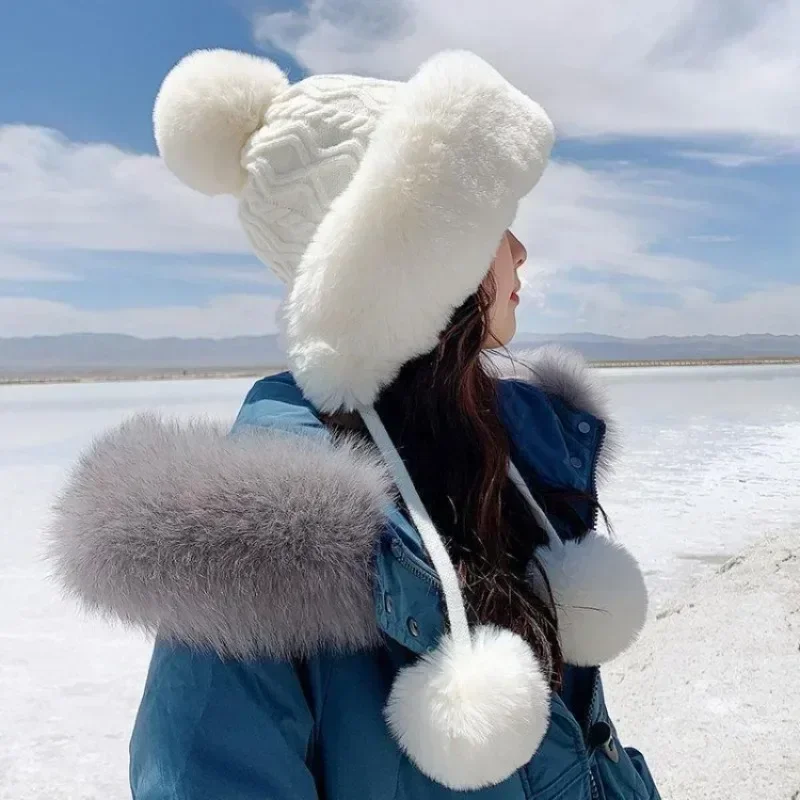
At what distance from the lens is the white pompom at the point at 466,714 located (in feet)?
2.60

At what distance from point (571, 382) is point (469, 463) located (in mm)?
412

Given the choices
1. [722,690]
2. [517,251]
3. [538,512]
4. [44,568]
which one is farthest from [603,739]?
[44,568]

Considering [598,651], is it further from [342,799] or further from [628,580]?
[342,799]

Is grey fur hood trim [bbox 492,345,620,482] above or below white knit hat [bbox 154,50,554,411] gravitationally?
below

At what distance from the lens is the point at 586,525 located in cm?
118

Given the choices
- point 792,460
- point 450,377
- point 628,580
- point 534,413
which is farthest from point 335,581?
point 792,460

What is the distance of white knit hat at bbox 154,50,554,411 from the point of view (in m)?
0.97

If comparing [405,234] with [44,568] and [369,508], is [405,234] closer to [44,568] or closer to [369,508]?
[369,508]

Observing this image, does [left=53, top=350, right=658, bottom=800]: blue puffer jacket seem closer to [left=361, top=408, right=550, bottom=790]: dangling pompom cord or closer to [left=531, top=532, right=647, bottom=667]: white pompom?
[left=361, top=408, right=550, bottom=790]: dangling pompom cord

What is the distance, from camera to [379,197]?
3.14 ft

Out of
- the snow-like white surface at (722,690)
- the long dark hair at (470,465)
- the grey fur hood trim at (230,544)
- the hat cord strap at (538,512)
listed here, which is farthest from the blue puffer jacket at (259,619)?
the snow-like white surface at (722,690)

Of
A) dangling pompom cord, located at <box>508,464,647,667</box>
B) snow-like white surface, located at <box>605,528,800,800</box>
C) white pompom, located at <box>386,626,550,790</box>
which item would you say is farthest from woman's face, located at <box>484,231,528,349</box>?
snow-like white surface, located at <box>605,528,800,800</box>

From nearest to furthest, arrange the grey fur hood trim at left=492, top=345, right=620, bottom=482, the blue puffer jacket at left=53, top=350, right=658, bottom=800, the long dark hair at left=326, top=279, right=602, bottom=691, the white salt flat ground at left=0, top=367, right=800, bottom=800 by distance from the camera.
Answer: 1. the blue puffer jacket at left=53, top=350, right=658, bottom=800
2. the long dark hair at left=326, top=279, right=602, bottom=691
3. the grey fur hood trim at left=492, top=345, right=620, bottom=482
4. the white salt flat ground at left=0, top=367, right=800, bottom=800

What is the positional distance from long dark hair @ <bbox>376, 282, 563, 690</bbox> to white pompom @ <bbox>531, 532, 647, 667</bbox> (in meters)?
0.02
